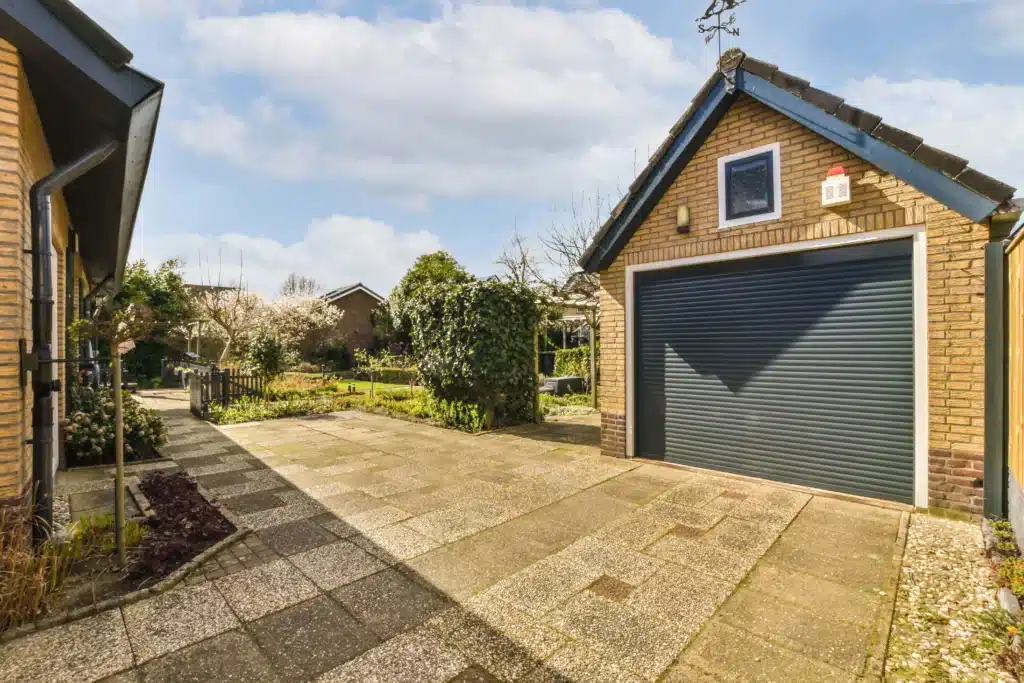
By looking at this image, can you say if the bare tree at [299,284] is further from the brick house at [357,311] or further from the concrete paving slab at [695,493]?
the concrete paving slab at [695,493]

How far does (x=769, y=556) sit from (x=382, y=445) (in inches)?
247

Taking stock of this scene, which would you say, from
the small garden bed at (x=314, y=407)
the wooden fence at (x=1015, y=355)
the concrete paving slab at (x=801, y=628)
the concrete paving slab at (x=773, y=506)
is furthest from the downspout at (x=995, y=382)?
the small garden bed at (x=314, y=407)

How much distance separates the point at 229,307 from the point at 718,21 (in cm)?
2751

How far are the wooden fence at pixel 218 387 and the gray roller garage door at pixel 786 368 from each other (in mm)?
10359

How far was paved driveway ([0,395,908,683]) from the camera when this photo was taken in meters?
2.61

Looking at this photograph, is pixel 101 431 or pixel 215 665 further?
pixel 101 431

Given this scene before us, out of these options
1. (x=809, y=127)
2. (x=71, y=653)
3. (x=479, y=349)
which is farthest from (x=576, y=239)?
(x=71, y=653)

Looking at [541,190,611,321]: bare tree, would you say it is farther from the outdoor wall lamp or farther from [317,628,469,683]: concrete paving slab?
[317,628,469,683]: concrete paving slab

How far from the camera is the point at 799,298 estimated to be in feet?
18.9

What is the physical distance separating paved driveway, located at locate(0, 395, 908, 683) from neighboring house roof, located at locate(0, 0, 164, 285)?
3.76 meters

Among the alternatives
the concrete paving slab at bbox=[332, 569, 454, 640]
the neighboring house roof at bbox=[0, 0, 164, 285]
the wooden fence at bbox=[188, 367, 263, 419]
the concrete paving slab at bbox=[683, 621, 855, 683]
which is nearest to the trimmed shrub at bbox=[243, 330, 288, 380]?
the wooden fence at bbox=[188, 367, 263, 419]

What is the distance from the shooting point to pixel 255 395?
1295 centimetres

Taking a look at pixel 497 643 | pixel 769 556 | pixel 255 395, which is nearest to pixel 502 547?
pixel 497 643

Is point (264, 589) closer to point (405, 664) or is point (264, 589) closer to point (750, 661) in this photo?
point (405, 664)
